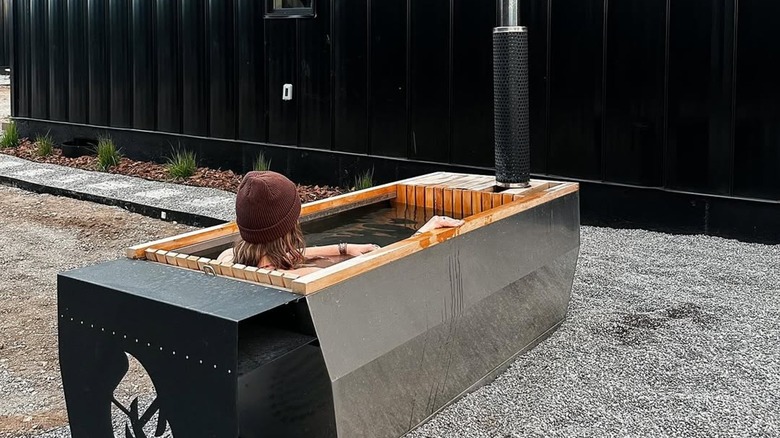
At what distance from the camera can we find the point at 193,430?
8.27 feet

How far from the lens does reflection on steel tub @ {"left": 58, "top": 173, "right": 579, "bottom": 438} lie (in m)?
2.53

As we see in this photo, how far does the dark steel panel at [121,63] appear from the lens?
1125 centimetres

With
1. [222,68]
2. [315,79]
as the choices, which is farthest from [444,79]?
[222,68]

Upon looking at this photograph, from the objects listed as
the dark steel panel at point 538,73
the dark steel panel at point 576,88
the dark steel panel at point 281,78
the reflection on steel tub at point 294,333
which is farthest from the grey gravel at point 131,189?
the reflection on steel tub at point 294,333

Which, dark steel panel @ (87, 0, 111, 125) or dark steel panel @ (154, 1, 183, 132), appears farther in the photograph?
dark steel panel @ (87, 0, 111, 125)

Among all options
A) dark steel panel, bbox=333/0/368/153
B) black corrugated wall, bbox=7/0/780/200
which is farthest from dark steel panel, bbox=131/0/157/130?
dark steel panel, bbox=333/0/368/153

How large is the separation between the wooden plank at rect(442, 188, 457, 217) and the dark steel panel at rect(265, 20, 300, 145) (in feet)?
16.7

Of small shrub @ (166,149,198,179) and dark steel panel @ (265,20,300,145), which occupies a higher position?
dark steel panel @ (265,20,300,145)

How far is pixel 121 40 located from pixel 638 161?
7496mm

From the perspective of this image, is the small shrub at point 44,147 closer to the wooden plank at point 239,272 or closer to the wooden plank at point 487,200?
the wooden plank at point 487,200

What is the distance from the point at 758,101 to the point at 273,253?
4513 millimetres

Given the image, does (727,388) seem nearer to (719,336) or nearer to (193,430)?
(719,336)

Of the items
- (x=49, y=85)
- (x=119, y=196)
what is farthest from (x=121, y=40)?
(x=119, y=196)

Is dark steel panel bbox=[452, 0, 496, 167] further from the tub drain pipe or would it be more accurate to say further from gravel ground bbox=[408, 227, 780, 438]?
the tub drain pipe
